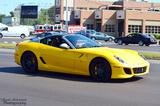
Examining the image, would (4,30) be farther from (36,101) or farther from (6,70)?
(36,101)

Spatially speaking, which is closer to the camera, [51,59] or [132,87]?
[132,87]

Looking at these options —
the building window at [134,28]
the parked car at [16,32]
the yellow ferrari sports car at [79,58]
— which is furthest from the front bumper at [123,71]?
the building window at [134,28]

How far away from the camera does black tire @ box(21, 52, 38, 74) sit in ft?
44.7

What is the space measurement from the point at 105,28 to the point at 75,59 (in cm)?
7865

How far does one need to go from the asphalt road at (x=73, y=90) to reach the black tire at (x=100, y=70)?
0.19 m

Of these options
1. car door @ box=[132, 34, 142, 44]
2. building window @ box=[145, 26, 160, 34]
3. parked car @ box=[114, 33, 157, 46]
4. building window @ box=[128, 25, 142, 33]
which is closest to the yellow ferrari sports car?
parked car @ box=[114, 33, 157, 46]

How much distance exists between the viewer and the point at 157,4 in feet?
374

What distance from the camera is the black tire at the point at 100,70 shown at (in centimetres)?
1198

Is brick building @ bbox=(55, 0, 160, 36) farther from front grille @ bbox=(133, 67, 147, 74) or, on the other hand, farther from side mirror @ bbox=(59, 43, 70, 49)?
front grille @ bbox=(133, 67, 147, 74)

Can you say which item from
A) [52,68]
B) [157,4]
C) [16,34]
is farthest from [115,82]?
[157,4]

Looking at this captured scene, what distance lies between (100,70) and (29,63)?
262 cm

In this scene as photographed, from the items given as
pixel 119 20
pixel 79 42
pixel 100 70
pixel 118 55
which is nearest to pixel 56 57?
pixel 79 42

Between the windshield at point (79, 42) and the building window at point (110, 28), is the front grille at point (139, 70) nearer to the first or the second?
the windshield at point (79, 42)

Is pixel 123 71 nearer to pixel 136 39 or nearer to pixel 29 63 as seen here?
pixel 29 63
